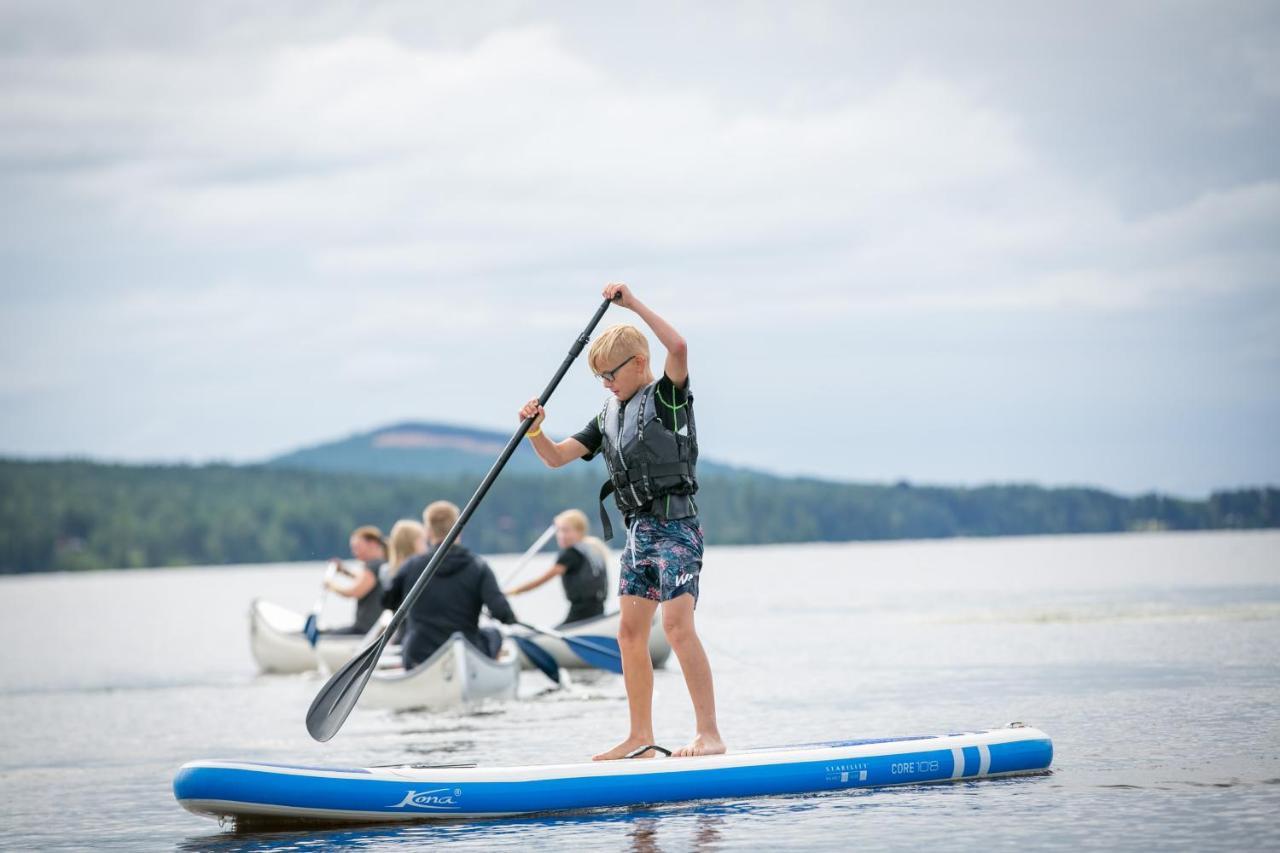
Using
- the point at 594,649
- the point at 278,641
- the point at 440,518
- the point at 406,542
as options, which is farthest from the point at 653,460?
the point at 278,641

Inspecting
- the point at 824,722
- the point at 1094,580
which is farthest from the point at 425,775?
the point at 1094,580

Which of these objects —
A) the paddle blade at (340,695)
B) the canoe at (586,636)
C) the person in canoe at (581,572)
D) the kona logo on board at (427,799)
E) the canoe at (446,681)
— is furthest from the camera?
the person in canoe at (581,572)

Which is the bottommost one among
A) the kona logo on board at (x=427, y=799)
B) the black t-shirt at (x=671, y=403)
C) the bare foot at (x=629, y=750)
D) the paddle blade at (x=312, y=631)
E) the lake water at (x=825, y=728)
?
the lake water at (x=825, y=728)

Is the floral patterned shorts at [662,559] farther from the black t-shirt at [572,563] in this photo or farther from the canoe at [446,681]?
the black t-shirt at [572,563]

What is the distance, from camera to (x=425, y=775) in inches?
305

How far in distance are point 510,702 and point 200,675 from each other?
32.9 feet

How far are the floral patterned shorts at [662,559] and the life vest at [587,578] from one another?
9.57m

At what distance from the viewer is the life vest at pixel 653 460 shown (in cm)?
788

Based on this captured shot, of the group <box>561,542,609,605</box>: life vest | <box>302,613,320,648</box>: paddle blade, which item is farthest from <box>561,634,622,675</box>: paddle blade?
<box>302,613,320,648</box>: paddle blade

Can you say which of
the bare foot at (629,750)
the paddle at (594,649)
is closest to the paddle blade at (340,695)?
the bare foot at (629,750)

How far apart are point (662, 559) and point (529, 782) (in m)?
1.22

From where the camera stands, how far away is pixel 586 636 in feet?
56.8

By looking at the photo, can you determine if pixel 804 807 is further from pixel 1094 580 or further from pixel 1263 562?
pixel 1263 562

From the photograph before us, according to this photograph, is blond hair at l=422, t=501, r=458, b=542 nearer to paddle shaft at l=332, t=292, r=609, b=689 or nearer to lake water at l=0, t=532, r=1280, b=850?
lake water at l=0, t=532, r=1280, b=850
